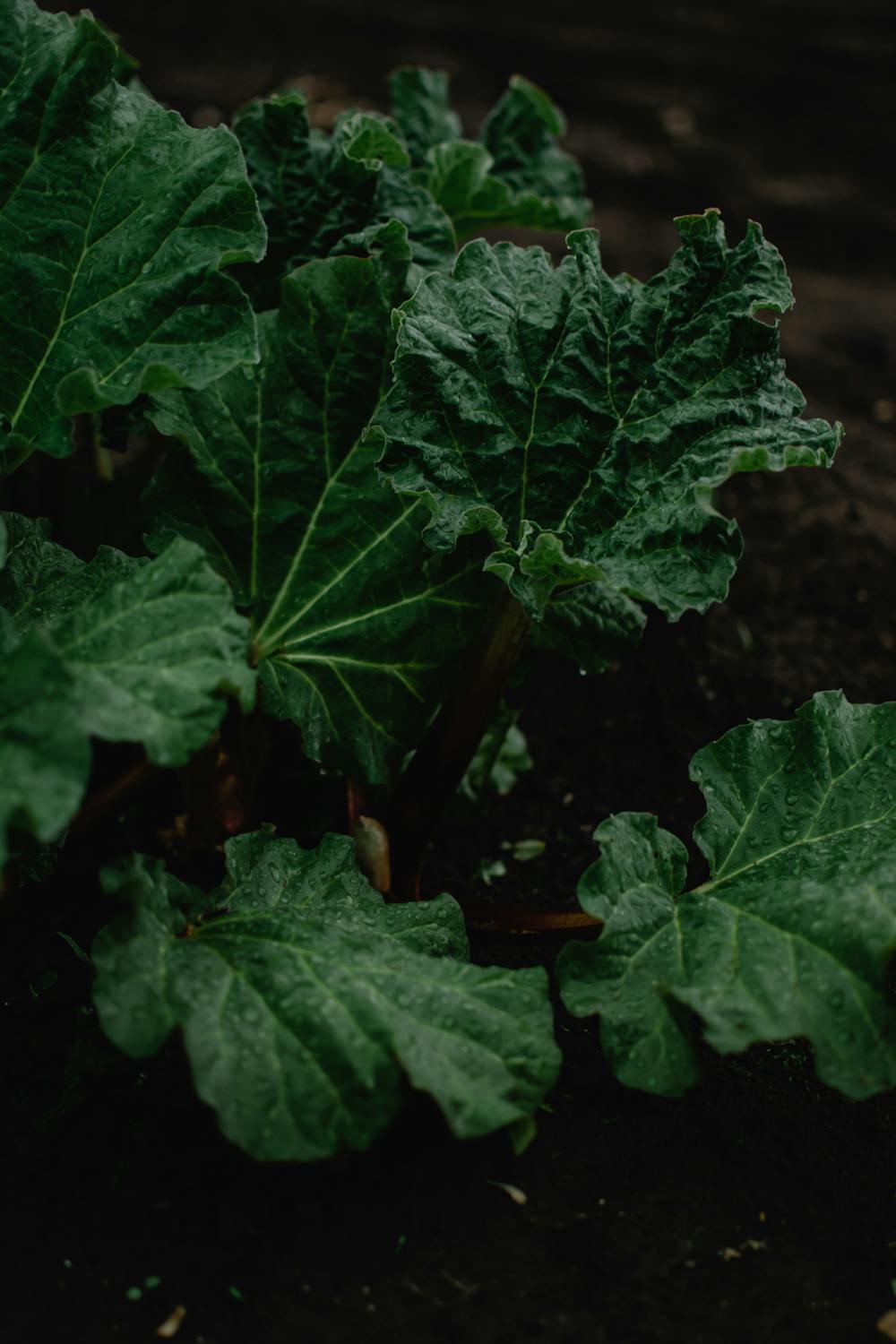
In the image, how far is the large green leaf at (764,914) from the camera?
1.34 metres

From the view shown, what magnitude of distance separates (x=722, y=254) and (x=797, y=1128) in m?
1.07

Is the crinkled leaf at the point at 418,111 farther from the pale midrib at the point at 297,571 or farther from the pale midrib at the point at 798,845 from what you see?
the pale midrib at the point at 798,845

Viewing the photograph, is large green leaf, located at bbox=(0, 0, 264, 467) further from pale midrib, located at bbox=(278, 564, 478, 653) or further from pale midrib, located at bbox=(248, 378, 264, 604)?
pale midrib, located at bbox=(278, 564, 478, 653)

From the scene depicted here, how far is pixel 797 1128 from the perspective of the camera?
1.60 meters

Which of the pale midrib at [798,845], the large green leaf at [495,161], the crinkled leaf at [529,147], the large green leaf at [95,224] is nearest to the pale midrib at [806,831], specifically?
the pale midrib at [798,845]

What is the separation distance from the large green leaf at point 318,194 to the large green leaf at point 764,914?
876mm

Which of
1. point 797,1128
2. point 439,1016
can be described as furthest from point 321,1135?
point 797,1128

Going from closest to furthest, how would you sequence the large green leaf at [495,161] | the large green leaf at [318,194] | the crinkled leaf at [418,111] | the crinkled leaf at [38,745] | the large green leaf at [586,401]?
the crinkled leaf at [38,745] < the large green leaf at [586,401] < the large green leaf at [318,194] < the large green leaf at [495,161] < the crinkled leaf at [418,111]

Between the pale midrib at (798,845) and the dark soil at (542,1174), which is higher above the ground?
the pale midrib at (798,845)

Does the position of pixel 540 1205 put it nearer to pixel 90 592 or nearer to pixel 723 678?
pixel 90 592

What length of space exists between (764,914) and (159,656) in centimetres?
72

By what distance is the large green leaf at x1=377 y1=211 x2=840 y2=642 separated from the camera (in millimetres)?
1572

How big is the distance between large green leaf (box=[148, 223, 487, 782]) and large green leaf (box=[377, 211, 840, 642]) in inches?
5.2

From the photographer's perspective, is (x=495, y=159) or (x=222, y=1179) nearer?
(x=222, y=1179)
